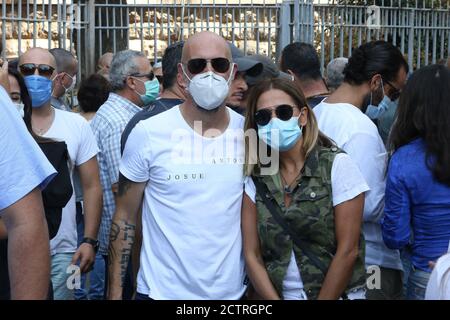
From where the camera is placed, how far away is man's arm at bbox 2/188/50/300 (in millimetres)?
3154

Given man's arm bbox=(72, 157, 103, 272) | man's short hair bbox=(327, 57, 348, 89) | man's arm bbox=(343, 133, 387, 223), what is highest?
man's short hair bbox=(327, 57, 348, 89)

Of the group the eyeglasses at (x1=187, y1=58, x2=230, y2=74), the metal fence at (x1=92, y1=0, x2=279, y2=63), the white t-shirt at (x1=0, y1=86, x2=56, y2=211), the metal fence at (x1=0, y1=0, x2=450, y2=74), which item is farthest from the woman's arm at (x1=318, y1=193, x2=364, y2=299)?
the metal fence at (x1=92, y1=0, x2=279, y2=63)

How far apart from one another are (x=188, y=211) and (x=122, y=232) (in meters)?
0.48

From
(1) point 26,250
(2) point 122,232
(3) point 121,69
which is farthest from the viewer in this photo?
(3) point 121,69

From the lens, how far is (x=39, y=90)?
5.95 meters

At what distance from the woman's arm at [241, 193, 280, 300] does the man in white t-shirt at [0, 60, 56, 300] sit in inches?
53.8

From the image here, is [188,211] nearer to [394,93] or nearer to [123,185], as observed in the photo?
[123,185]

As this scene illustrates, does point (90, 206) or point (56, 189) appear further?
point (90, 206)

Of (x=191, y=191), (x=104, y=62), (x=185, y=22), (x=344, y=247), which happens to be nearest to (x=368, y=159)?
(x=344, y=247)

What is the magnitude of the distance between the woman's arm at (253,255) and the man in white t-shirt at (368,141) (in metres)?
0.92

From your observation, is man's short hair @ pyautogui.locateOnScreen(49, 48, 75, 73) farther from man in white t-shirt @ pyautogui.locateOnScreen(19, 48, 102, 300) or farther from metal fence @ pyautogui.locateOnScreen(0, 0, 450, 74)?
man in white t-shirt @ pyautogui.locateOnScreen(19, 48, 102, 300)

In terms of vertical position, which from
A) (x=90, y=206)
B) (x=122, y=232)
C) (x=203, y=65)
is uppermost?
(x=203, y=65)

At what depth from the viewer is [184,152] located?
446 cm

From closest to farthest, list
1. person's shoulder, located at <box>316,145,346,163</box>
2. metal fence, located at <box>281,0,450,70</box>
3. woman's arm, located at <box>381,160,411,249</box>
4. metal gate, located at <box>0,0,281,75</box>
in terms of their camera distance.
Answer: person's shoulder, located at <box>316,145,346,163</box> < woman's arm, located at <box>381,160,411,249</box> < metal gate, located at <box>0,0,281,75</box> < metal fence, located at <box>281,0,450,70</box>
